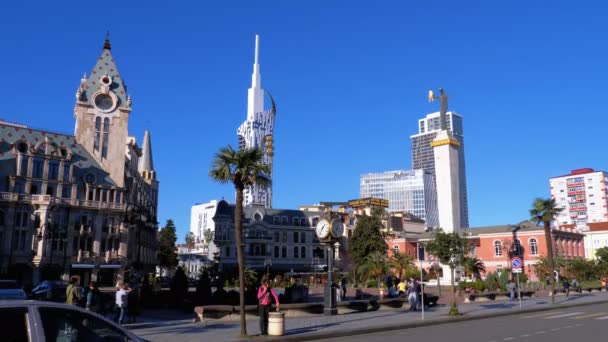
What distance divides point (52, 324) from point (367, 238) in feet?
251

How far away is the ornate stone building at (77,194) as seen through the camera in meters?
53.6

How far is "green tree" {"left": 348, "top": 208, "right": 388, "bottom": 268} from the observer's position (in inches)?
3118

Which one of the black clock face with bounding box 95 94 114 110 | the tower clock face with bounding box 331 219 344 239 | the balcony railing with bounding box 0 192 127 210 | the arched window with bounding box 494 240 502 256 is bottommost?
the tower clock face with bounding box 331 219 344 239

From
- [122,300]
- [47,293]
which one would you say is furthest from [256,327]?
[47,293]

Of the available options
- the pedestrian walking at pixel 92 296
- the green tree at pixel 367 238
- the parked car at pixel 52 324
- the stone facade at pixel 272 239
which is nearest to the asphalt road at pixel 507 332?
the pedestrian walking at pixel 92 296

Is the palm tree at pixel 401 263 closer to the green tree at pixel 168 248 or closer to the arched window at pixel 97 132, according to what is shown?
the arched window at pixel 97 132

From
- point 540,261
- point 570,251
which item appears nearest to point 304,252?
point 540,261

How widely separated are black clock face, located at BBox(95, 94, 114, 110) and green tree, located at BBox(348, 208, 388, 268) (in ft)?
140

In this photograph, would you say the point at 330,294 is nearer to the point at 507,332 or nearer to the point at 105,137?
the point at 507,332

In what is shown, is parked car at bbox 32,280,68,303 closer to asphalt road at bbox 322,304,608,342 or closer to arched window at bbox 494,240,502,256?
asphalt road at bbox 322,304,608,342

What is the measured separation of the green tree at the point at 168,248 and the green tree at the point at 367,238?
4395 centimetres

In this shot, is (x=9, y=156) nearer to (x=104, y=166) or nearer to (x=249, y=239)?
(x=104, y=166)

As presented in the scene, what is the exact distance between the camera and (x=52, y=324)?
563 centimetres

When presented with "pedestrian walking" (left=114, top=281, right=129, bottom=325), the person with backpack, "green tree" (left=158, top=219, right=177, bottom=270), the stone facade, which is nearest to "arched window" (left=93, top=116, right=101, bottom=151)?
the stone facade
